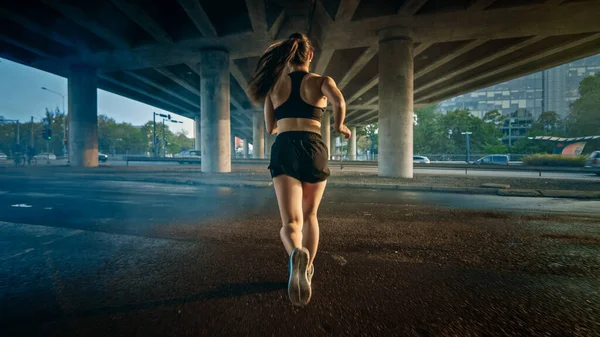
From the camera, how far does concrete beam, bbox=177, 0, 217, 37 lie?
474 inches

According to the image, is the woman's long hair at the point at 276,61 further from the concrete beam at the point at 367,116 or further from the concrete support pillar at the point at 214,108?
the concrete beam at the point at 367,116

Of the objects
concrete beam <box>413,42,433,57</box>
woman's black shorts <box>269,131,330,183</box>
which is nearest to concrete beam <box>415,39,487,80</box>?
concrete beam <box>413,42,433,57</box>

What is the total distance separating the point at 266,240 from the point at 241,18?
14.5 meters

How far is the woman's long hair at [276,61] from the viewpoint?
88.1 inches

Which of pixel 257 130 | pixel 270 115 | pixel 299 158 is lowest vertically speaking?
pixel 299 158

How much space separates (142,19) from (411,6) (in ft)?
42.7

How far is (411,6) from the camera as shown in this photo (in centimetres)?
1202

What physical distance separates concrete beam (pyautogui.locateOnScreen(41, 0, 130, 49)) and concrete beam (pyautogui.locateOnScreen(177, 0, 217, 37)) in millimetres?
5223

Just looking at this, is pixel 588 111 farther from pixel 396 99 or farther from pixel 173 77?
pixel 173 77

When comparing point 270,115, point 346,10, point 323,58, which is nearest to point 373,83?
point 323,58

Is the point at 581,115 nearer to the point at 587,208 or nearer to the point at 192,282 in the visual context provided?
the point at 587,208

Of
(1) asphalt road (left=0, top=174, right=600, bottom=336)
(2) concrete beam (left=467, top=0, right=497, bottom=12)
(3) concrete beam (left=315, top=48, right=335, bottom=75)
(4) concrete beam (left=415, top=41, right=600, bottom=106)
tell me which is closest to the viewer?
(1) asphalt road (left=0, top=174, right=600, bottom=336)

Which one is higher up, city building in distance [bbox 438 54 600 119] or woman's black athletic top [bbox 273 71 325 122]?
city building in distance [bbox 438 54 600 119]

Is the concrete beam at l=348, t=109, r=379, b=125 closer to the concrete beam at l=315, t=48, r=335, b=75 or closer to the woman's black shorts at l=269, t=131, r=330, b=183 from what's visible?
the concrete beam at l=315, t=48, r=335, b=75
